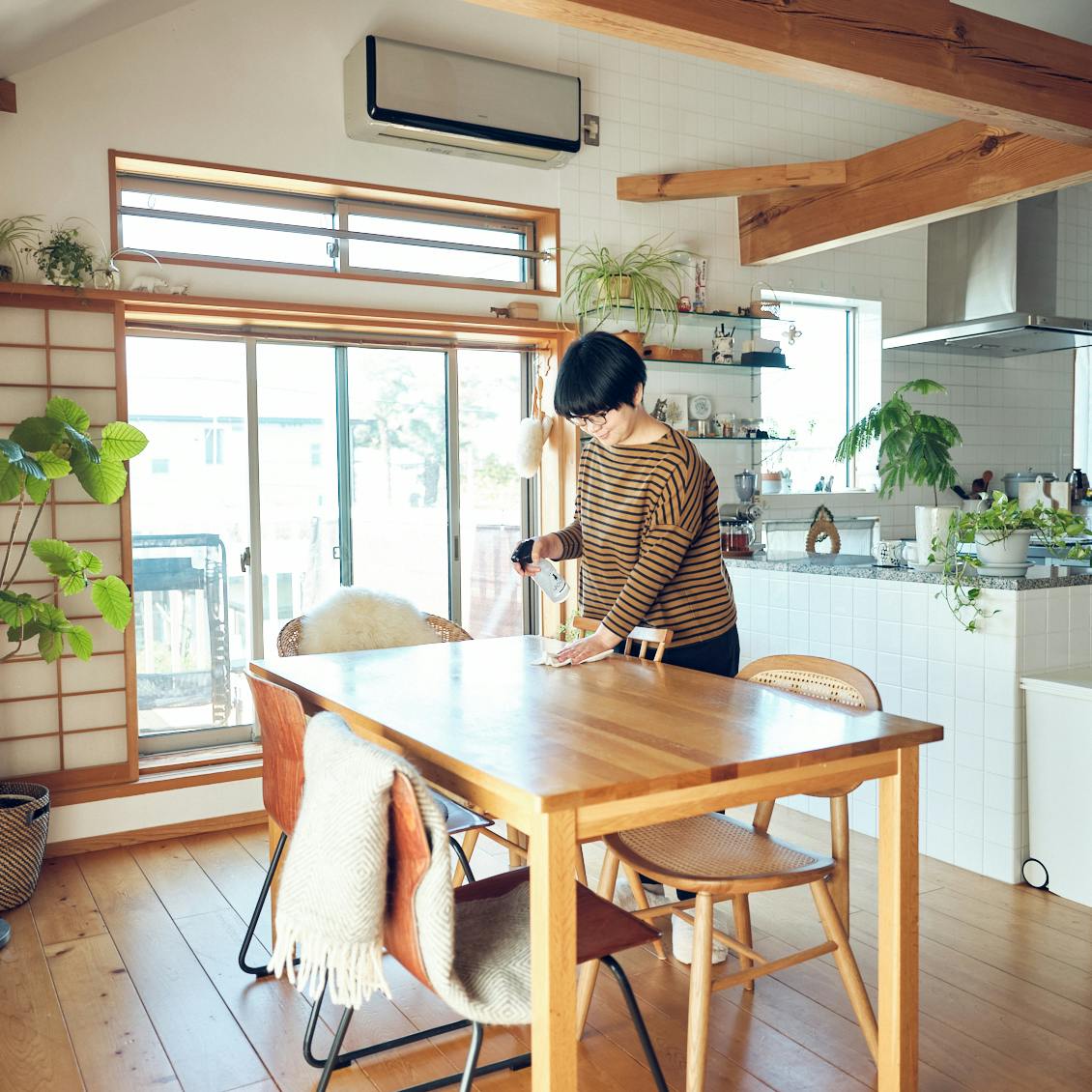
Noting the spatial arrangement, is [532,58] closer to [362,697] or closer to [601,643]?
[601,643]

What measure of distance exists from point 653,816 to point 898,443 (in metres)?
3.95

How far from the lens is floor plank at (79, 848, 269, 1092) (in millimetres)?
2205

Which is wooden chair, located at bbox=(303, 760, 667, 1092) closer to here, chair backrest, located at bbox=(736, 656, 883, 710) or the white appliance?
chair backrest, located at bbox=(736, 656, 883, 710)

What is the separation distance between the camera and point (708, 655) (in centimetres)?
271

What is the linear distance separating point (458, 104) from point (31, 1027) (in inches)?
133

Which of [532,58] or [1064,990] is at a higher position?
[532,58]

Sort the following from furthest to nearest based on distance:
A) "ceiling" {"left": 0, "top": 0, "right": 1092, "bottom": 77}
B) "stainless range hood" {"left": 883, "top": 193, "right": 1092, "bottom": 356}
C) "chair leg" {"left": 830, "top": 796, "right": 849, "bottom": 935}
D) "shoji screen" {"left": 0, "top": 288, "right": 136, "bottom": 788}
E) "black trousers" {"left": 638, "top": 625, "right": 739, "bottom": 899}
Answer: "stainless range hood" {"left": 883, "top": 193, "right": 1092, "bottom": 356}, "shoji screen" {"left": 0, "top": 288, "right": 136, "bottom": 788}, "ceiling" {"left": 0, "top": 0, "right": 1092, "bottom": 77}, "black trousers" {"left": 638, "top": 625, "right": 739, "bottom": 899}, "chair leg" {"left": 830, "top": 796, "right": 849, "bottom": 935}

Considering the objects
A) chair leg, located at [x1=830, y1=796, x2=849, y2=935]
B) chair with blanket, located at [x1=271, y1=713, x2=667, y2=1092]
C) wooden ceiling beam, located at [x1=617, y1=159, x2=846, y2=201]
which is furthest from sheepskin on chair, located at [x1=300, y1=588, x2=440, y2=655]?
wooden ceiling beam, located at [x1=617, y1=159, x2=846, y2=201]

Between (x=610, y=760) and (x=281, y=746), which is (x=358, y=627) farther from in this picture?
(x=610, y=760)

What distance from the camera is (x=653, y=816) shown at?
1604 mm

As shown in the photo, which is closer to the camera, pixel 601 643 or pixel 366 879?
pixel 366 879

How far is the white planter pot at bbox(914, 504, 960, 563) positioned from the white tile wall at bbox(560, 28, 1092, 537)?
Answer: 167 cm

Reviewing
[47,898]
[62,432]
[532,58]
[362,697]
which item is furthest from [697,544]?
[532,58]

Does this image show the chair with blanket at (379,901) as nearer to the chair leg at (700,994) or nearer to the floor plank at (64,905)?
the chair leg at (700,994)
